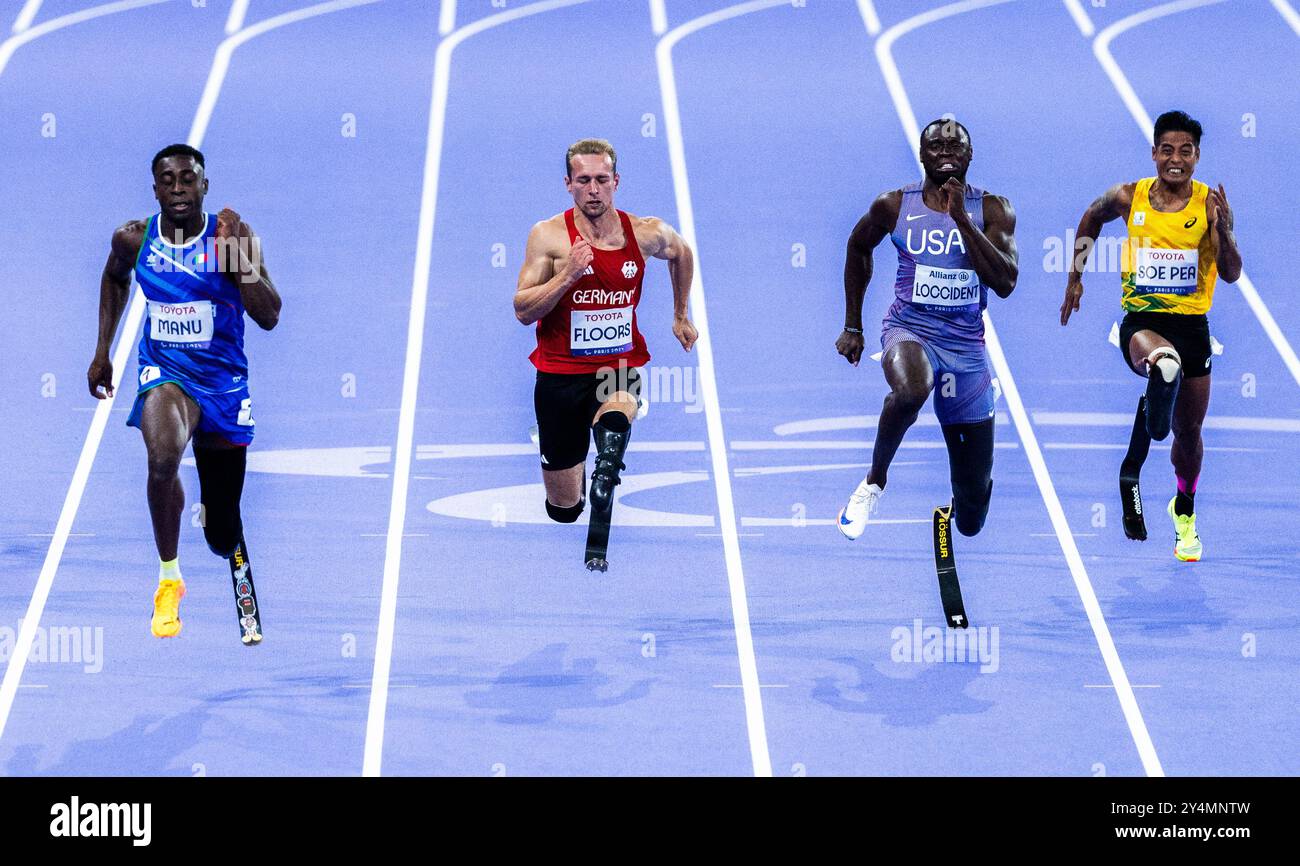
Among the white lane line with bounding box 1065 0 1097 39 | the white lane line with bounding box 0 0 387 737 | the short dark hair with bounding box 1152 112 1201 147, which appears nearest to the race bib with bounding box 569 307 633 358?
the short dark hair with bounding box 1152 112 1201 147

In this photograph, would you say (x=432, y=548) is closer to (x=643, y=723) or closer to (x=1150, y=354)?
(x=643, y=723)

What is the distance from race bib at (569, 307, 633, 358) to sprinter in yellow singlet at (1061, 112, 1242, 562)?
5.98ft

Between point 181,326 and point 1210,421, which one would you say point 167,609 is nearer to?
point 181,326

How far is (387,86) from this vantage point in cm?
1543

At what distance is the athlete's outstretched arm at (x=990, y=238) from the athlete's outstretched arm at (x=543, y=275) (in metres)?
1.34

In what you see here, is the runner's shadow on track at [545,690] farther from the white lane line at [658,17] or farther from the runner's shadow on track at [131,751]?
the white lane line at [658,17]

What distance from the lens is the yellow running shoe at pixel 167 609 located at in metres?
7.27

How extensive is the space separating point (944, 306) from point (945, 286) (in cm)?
8

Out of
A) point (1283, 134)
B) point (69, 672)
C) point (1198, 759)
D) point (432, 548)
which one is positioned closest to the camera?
point (1198, 759)

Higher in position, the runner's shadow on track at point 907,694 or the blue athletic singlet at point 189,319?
the blue athletic singlet at point 189,319

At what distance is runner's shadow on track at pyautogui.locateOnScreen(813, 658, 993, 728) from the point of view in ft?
24.0

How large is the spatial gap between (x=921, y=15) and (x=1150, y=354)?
8916 millimetres

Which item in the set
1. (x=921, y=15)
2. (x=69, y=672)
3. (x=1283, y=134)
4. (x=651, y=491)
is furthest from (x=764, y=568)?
(x=921, y=15)

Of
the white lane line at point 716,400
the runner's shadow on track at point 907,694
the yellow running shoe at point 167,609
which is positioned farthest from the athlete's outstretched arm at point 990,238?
the yellow running shoe at point 167,609
